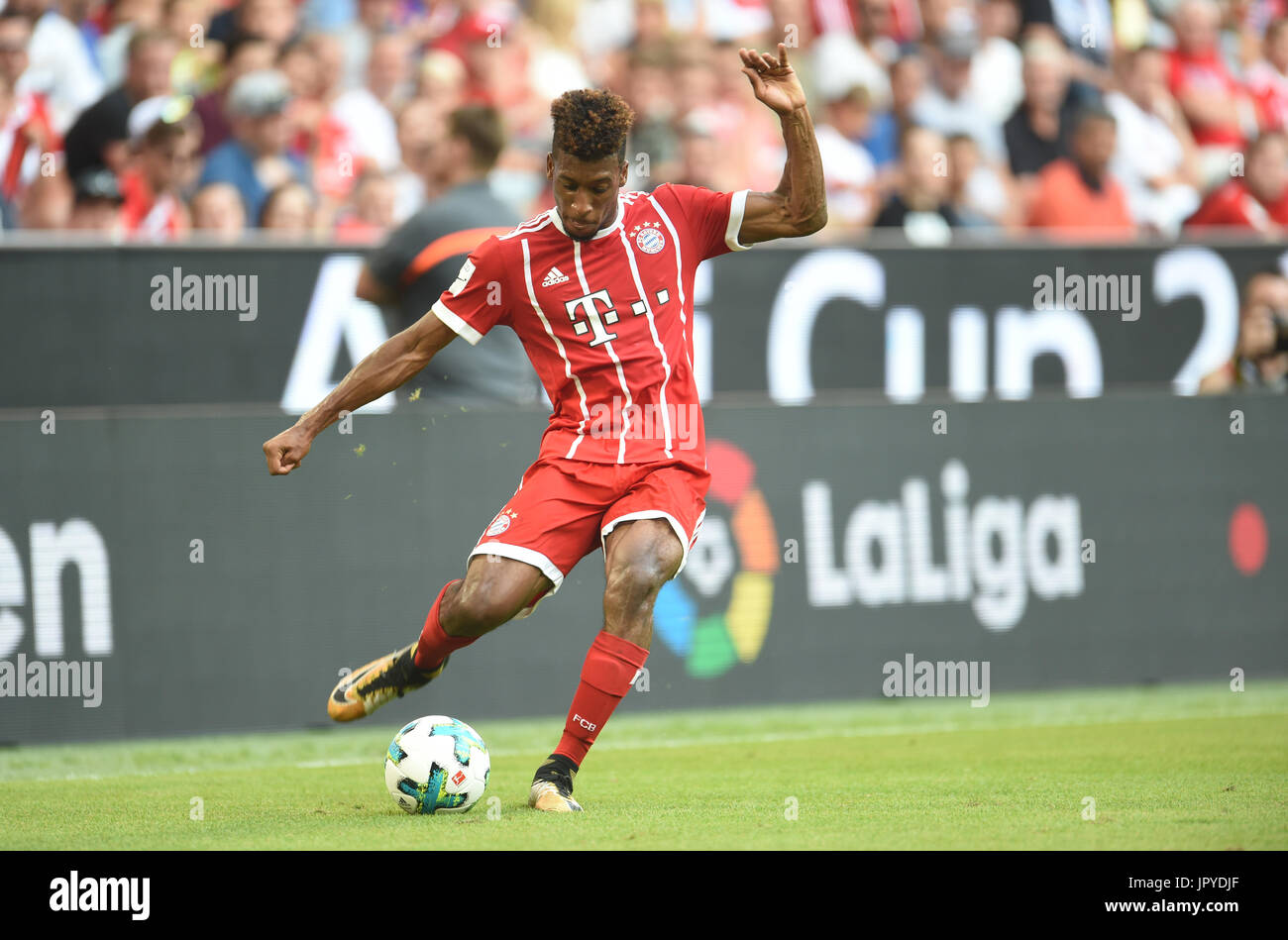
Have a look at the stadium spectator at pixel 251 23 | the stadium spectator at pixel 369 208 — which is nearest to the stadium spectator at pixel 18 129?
the stadium spectator at pixel 251 23

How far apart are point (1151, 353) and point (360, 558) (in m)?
4.86

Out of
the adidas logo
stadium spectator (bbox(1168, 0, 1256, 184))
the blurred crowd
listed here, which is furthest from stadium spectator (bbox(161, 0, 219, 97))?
stadium spectator (bbox(1168, 0, 1256, 184))

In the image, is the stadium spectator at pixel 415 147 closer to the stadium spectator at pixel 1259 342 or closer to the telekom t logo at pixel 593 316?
the stadium spectator at pixel 1259 342

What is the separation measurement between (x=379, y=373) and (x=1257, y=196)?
27.9 feet

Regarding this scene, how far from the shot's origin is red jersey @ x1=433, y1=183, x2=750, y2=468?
608 centimetres

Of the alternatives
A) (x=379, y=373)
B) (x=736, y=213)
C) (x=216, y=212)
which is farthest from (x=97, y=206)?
(x=736, y=213)

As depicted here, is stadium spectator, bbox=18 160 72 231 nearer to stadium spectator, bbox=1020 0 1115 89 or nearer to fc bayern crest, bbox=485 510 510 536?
fc bayern crest, bbox=485 510 510 536

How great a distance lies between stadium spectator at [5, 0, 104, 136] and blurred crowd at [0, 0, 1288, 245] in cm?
2

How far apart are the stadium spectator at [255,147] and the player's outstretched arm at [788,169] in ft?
18.0

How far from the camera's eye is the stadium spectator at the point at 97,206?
1006 cm

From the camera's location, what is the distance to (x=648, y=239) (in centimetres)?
612

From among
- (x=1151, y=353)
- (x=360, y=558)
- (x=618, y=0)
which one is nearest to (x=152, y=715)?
(x=360, y=558)

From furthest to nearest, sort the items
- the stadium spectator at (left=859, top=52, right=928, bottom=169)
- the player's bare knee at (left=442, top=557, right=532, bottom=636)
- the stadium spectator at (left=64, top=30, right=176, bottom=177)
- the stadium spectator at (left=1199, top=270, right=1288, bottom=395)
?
the stadium spectator at (left=859, top=52, right=928, bottom=169) → the stadium spectator at (left=64, top=30, right=176, bottom=177) → the stadium spectator at (left=1199, top=270, right=1288, bottom=395) → the player's bare knee at (left=442, top=557, right=532, bottom=636)

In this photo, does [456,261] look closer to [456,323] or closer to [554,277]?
[456,323]
